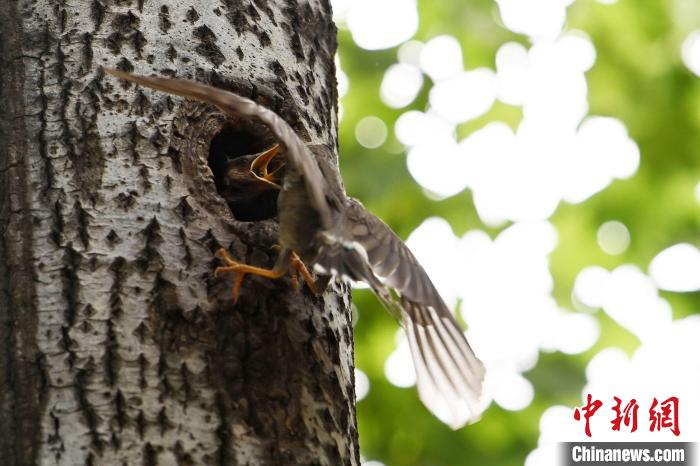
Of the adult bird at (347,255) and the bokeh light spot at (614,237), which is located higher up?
the bokeh light spot at (614,237)

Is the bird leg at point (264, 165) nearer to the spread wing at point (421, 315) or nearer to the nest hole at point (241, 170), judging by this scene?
the nest hole at point (241, 170)

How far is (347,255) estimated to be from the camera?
2.27m

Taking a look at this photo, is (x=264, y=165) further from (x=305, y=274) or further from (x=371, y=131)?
(x=371, y=131)

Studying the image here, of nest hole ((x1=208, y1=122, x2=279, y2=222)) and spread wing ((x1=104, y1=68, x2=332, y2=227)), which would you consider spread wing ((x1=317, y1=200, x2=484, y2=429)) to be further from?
nest hole ((x1=208, y1=122, x2=279, y2=222))

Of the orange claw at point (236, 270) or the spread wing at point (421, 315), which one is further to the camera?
the spread wing at point (421, 315)

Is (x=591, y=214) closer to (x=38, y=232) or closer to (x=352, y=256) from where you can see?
(x=352, y=256)

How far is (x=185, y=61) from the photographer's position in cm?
233

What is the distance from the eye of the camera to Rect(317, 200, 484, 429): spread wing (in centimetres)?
235

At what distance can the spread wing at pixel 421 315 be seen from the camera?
7.71 ft

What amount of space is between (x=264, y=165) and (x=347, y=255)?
1.73ft

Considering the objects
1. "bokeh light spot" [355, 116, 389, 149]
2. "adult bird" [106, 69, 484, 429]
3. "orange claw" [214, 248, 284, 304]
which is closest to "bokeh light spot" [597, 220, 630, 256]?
"bokeh light spot" [355, 116, 389, 149]

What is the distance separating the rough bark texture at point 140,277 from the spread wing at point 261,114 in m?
0.18

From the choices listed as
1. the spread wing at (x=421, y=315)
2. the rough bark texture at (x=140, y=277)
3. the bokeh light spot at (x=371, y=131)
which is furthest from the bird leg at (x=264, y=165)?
the bokeh light spot at (x=371, y=131)

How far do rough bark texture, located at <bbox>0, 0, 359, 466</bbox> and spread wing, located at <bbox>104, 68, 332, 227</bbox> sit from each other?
181 mm
